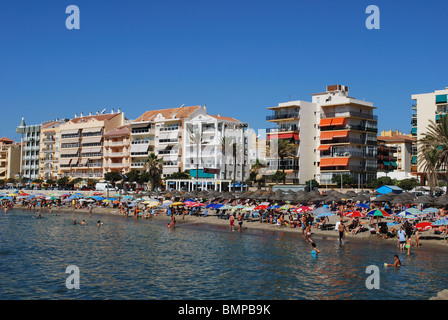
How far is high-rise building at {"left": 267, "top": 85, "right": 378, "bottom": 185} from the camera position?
82.2m

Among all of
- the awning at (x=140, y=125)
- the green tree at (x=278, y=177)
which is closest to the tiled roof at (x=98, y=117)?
the awning at (x=140, y=125)

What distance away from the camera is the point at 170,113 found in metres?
101

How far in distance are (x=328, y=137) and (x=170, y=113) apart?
34.6 meters

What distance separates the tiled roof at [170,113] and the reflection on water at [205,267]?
57.4 m

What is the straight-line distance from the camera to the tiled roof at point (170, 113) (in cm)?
9776

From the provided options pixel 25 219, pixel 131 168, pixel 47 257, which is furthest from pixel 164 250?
pixel 131 168

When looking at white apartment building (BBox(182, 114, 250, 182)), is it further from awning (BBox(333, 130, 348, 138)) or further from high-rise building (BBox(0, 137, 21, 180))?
high-rise building (BBox(0, 137, 21, 180))

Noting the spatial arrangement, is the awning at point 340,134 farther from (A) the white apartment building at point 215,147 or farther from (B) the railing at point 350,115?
(A) the white apartment building at point 215,147

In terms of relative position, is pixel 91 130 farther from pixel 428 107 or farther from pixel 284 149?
pixel 428 107

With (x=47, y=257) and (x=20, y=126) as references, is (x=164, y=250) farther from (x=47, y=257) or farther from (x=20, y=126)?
(x=20, y=126)

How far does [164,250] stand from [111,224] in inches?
766

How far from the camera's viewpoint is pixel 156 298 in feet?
68.7

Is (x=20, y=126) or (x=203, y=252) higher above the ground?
(x=20, y=126)

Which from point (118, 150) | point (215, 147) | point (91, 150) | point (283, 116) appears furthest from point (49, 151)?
point (283, 116)
